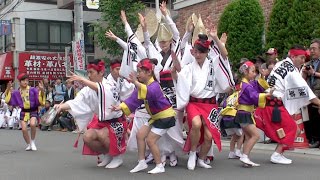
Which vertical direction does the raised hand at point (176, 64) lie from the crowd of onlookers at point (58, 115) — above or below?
above

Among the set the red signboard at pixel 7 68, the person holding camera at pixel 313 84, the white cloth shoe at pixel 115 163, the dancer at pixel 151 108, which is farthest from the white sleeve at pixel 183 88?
the red signboard at pixel 7 68

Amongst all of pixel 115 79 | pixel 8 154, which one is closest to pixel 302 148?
pixel 115 79

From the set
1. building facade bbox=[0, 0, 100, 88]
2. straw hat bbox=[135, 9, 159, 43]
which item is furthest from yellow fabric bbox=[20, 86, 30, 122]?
building facade bbox=[0, 0, 100, 88]

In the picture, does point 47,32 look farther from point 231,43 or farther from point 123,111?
point 123,111

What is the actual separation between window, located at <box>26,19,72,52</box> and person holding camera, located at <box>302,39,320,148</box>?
22.1 metres

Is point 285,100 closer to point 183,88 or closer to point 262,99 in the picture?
point 262,99

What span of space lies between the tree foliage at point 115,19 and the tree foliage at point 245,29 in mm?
5473

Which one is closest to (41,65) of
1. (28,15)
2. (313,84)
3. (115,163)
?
(28,15)

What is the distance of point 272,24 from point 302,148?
4.54 metres

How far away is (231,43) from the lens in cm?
1421

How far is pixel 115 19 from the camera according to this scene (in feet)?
61.7

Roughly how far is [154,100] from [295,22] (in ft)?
22.0

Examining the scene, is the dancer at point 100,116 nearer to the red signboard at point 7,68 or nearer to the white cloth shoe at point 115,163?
the white cloth shoe at point 115,163

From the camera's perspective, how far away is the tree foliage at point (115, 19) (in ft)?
61.3
